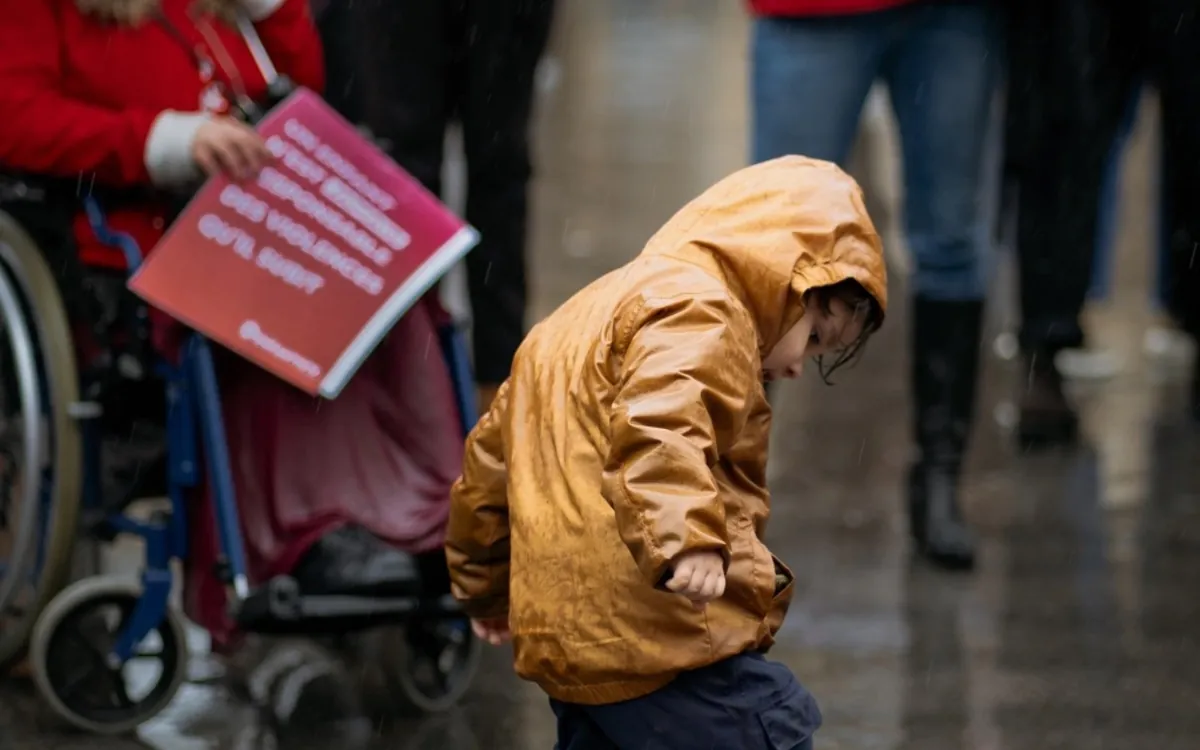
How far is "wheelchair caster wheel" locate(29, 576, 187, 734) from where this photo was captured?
13.4 feet

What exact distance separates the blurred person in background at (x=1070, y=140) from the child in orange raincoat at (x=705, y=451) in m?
3.04

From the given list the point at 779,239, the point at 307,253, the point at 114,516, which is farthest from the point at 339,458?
the point at 779,239

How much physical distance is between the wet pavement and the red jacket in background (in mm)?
1302

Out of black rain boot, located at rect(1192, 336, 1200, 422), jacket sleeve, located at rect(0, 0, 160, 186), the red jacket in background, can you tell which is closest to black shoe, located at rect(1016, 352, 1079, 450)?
black rain boot, located at rect(1192, 336, 1200, 422)

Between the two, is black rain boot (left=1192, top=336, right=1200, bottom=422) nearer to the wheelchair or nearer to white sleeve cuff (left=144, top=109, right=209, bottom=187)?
the wheelchair

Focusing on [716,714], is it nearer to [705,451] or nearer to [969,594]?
[705,451]

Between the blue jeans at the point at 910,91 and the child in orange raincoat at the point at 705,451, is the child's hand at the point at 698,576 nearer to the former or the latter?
the child in orange raincoat at the point at 705,451

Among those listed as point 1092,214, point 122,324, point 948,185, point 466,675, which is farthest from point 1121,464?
point 122,324

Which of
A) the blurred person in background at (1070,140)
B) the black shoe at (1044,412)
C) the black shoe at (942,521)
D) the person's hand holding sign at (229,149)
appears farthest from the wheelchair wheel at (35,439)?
the black shoe at (1044,412)

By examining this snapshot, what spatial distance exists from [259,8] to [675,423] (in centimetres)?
205

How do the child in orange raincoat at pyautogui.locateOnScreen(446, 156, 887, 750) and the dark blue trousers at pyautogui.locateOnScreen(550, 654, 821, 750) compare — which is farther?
the dark blue trousers at pyautogui.locateOnScreen(550, 654, 821, 750)

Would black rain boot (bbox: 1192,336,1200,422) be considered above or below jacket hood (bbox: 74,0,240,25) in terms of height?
below

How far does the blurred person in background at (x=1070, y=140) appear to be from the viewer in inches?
234

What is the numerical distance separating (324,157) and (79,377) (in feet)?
2.14
